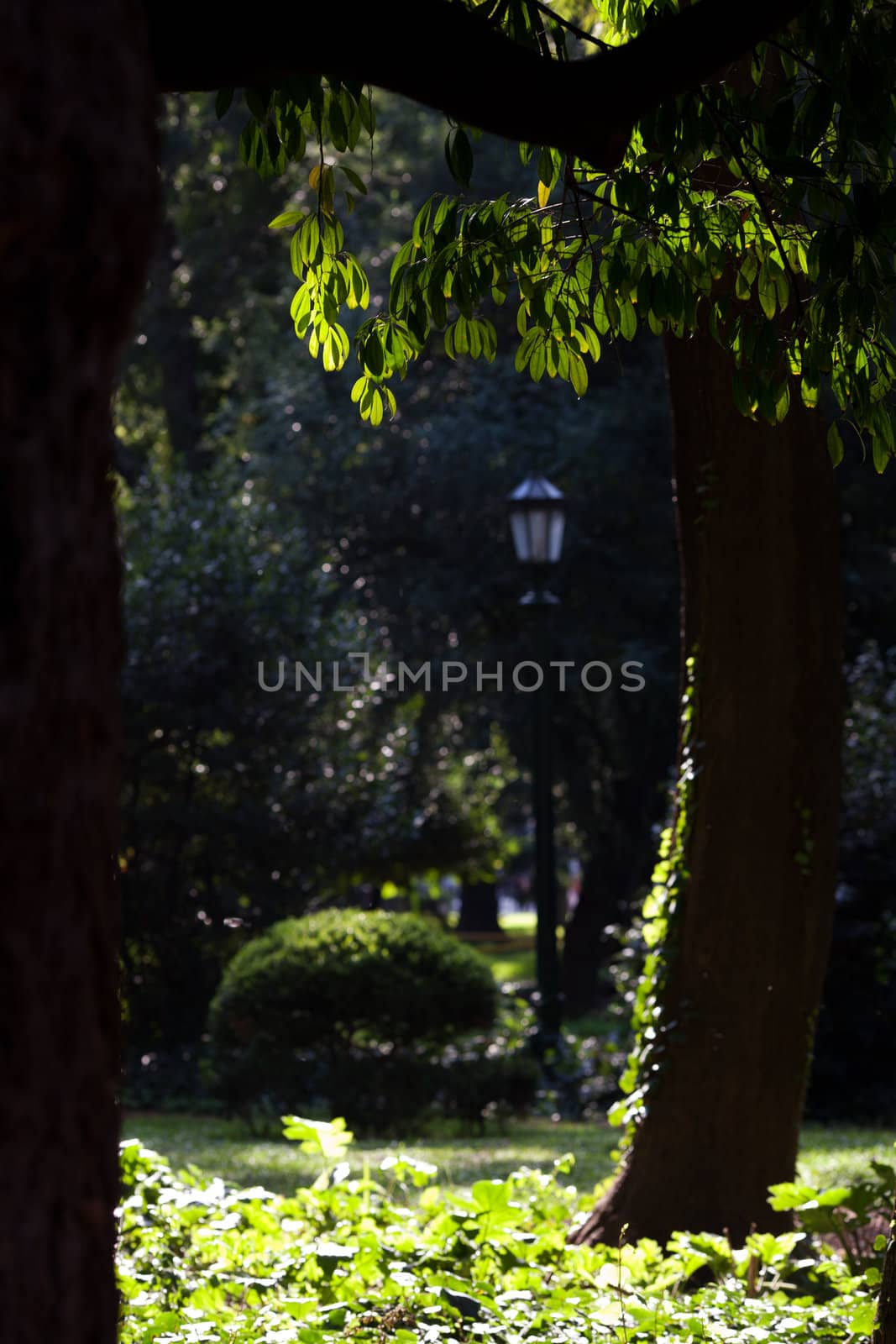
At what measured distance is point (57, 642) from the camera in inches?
59.4

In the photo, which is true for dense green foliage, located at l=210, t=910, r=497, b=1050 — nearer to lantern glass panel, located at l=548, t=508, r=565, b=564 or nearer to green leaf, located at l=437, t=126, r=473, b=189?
lantern glass panel, located at l=548, t=508, r=565, b=564

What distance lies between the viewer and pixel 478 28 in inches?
97.9

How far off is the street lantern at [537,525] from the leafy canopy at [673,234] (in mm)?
7764

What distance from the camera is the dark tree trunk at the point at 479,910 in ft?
123

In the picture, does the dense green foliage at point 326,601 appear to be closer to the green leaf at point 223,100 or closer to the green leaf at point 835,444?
the green leaf at point 835,444

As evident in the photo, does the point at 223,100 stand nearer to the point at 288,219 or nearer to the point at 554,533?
the point at 288,219

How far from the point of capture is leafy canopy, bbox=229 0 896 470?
11.8 feet

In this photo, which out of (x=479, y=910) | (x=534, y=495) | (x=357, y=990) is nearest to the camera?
(x=357, y=990)

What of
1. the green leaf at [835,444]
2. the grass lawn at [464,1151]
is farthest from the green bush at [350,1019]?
the green leaf at [835,444]

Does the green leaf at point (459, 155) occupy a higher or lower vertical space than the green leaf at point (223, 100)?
lower

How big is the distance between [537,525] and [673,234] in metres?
8.32

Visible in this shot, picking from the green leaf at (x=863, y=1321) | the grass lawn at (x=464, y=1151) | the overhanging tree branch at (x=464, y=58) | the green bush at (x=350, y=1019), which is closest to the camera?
the overhanging tree branch at (x=464, y=58)

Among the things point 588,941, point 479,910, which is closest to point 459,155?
point 588,941

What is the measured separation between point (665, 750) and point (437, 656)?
3511 mm
